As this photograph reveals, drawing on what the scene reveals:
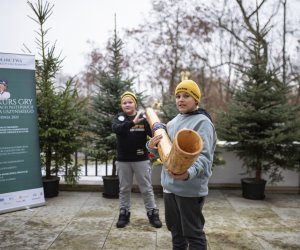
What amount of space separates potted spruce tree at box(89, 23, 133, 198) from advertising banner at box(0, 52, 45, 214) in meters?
1.25

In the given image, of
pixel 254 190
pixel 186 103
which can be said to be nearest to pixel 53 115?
pixel 254 190

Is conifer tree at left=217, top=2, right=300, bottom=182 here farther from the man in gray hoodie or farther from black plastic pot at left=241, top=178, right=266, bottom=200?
the man in gray hoodie

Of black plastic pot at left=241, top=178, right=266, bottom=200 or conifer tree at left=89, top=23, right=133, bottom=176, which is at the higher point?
conifer tree at left=89, top=23, right=133, bottom=176

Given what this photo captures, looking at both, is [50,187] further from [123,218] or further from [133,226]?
[133,226]

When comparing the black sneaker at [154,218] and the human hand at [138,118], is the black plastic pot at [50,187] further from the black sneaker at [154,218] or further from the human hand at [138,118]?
the human hand at [138,118]

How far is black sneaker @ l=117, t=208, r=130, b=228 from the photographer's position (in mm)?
4637

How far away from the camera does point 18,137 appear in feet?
18.0

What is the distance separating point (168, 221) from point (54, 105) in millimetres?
4342

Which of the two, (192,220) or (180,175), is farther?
(192,220)

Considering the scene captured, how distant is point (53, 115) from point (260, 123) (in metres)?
4.07

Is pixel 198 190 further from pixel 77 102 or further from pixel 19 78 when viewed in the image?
pixel 77 102

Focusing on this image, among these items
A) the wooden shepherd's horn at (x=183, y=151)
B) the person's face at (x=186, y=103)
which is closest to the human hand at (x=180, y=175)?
the wooden shepherd's horn at (x=183, y=151)

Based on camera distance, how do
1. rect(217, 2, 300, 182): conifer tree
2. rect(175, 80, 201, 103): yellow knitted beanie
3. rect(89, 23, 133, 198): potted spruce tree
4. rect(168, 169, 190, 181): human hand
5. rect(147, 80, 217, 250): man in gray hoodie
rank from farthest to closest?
rect(89, 23, 133, 198): potted spruce tree
rect(217, 2, 300, 182): conifer tree
rect(175, 80, 201, 103): yellow knitted beanie
rect(147, 80, 217, 250): man in gray hoodie
rect(168, 169, 190, 181): human hand

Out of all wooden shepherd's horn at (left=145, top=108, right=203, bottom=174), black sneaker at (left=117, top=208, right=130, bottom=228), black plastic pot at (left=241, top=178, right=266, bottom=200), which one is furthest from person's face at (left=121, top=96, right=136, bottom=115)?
black plastic pot at (left=241, top=178, right=266, bottom=200)
